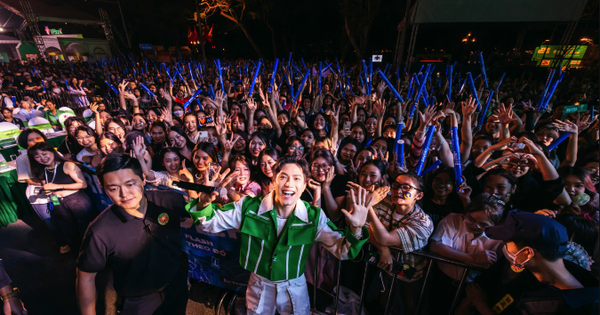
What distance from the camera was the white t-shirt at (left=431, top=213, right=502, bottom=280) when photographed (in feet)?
7.06

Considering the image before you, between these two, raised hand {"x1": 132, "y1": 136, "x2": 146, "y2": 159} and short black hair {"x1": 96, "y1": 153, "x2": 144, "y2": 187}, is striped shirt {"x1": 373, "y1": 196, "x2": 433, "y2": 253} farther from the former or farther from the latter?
raised hand {"x1": 132, "y1": 136, "x2": 146, "y2": 159}

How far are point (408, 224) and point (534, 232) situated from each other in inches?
32.7

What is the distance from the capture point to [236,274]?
2.62m

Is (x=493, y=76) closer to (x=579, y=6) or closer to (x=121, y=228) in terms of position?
(x=579, y=6)

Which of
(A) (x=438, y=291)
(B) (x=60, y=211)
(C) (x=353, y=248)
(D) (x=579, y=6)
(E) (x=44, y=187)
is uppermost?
(D) (x=579, y=6)

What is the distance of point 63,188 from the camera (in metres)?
3.06

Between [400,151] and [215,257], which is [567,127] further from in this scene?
[215,257]

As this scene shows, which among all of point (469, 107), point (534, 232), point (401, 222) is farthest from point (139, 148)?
point (469, 107)

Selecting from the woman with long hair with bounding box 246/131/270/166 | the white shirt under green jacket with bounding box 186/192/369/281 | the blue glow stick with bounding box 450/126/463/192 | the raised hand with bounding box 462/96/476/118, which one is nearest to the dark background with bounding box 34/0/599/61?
the raised hand with bounding box 462/96/476/118

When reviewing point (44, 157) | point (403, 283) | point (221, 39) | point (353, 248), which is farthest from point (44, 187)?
point (221, 39)

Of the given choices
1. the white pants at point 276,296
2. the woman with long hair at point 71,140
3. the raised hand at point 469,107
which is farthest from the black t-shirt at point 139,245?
the raised hand at point 469,107

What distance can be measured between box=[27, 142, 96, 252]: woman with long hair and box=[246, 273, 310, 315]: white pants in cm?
280

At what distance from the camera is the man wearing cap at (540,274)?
136 cm

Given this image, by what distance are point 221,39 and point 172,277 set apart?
37617 millimetres
